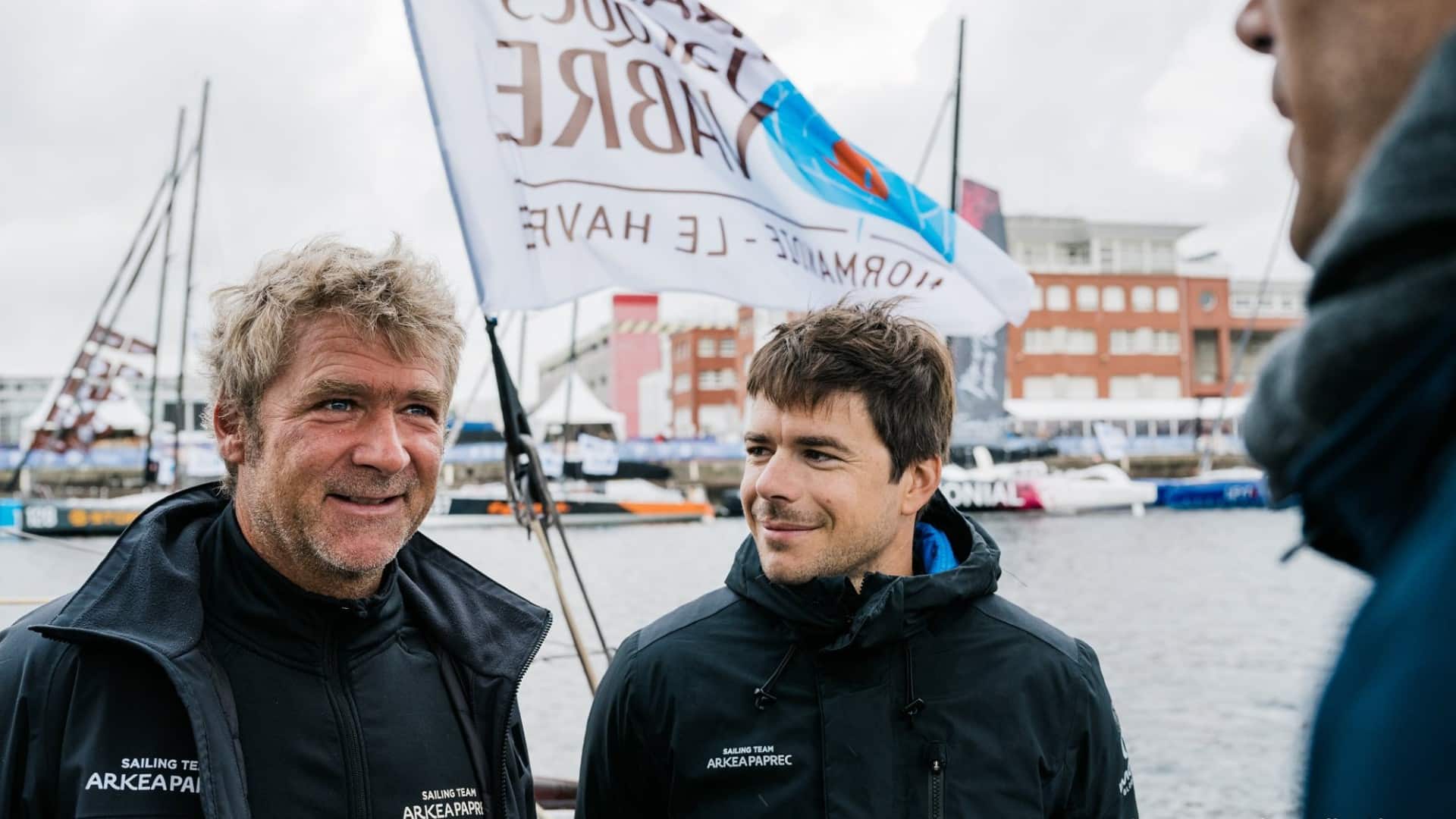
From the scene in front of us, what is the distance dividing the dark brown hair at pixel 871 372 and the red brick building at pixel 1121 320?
216 ft

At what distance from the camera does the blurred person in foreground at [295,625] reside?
222 cm

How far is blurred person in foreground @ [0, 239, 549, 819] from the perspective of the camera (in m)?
2.22

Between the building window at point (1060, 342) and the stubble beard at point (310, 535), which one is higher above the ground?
the building window at point (1060, 342)

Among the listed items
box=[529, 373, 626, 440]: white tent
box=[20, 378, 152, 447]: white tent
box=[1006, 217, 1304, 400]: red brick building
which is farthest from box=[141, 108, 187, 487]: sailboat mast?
box=[1006, 217, 1304, 400]: red brick building

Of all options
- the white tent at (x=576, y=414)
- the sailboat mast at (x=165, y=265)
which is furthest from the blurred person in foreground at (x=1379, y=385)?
the white tent at (x=576, y=414)

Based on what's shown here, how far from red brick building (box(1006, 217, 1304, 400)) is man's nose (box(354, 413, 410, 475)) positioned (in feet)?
218

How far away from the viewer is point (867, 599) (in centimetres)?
276

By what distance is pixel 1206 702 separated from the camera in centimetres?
1697

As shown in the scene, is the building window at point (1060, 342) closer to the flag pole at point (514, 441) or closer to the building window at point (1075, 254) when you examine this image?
the building window at point (1075, 254)

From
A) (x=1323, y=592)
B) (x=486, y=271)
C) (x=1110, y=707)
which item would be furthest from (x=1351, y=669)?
(x=1323, y=592)

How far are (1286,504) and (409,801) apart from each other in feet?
6.48

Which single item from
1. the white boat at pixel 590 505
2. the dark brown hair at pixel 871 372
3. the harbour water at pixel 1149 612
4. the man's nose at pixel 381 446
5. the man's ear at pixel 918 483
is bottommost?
the harbour water at pixel 1149 612

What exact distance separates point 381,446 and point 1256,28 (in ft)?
6.54

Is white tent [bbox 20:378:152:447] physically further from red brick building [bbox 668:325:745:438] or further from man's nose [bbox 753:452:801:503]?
red brick building [bbox 668:325:745:438]
